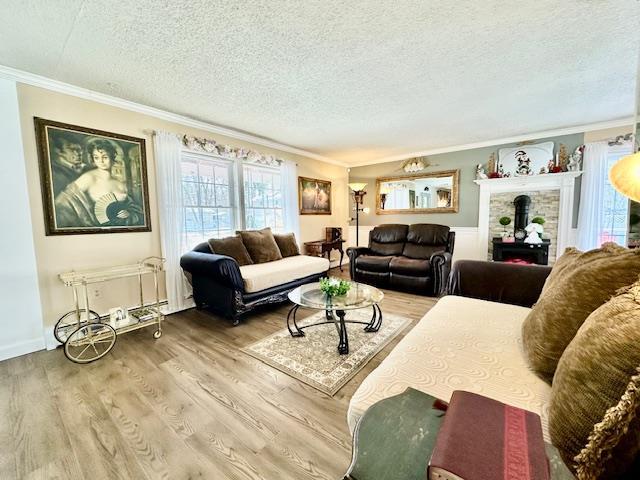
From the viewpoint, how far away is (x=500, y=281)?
2.30 meters

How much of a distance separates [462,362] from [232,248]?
2.91 metres

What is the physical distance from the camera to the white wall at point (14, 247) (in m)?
2.20

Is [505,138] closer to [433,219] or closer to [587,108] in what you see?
[587,108]

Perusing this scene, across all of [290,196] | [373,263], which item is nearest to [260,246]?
[290,196]

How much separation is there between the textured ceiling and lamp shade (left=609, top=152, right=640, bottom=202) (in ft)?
3.68

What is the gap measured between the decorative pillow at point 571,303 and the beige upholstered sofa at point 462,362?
10 centimetres

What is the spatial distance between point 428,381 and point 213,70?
2736 millimetres

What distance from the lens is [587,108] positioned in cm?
321

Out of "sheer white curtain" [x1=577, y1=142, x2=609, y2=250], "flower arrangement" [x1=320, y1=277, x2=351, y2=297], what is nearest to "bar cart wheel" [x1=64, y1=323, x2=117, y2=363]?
"flower arrangement" [x1=320, y1=277, x2=351, y2=297]

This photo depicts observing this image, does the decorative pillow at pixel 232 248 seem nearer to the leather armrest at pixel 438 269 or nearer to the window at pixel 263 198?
the window at pixel 263 198

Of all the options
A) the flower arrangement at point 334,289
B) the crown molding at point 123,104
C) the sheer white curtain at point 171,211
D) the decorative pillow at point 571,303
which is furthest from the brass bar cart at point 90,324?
the decorative pillow at point 571,303

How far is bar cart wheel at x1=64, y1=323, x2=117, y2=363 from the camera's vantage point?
2.18m

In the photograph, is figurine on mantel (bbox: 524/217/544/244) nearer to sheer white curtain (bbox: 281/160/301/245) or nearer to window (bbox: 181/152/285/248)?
sheer white curtain (bbox: 281/160/301/245)

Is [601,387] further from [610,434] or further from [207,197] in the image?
[207,197]
